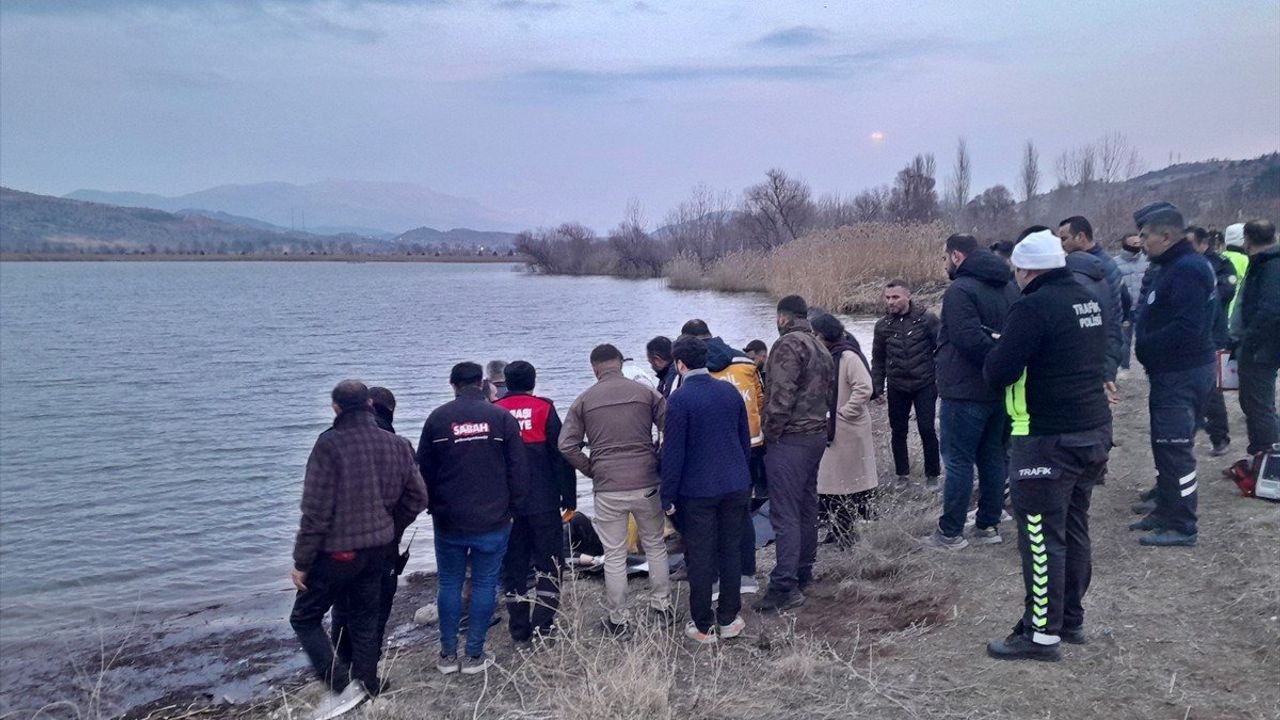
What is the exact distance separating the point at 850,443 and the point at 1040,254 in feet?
9.54

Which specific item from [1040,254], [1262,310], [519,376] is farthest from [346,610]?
[1262,310]

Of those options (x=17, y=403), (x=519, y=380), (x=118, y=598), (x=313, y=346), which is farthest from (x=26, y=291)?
(x=519, y=380)

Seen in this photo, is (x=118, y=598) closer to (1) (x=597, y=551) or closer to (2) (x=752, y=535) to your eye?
(1) (x=597, y=551)

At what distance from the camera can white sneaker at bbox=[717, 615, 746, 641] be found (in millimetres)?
5590

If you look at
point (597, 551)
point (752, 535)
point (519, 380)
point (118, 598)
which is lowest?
point (118, 598)

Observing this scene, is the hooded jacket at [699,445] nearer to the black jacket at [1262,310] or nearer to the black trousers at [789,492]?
the black trousers at [789,492]

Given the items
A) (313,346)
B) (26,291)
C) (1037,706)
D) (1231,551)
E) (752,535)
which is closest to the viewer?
(1037,706)

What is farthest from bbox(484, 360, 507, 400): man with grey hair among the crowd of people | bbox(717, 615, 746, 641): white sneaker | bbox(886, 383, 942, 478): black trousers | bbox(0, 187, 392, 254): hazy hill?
bbox(0, 187, 392, 254): hazy hill

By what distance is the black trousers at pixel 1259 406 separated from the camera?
6.78 m

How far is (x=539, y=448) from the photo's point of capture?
5984mm

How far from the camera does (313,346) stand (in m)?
30.5

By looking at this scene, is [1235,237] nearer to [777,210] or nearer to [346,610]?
[346,610]

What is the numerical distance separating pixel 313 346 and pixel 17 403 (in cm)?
1083

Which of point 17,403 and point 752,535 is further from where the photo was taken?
point 17,403
